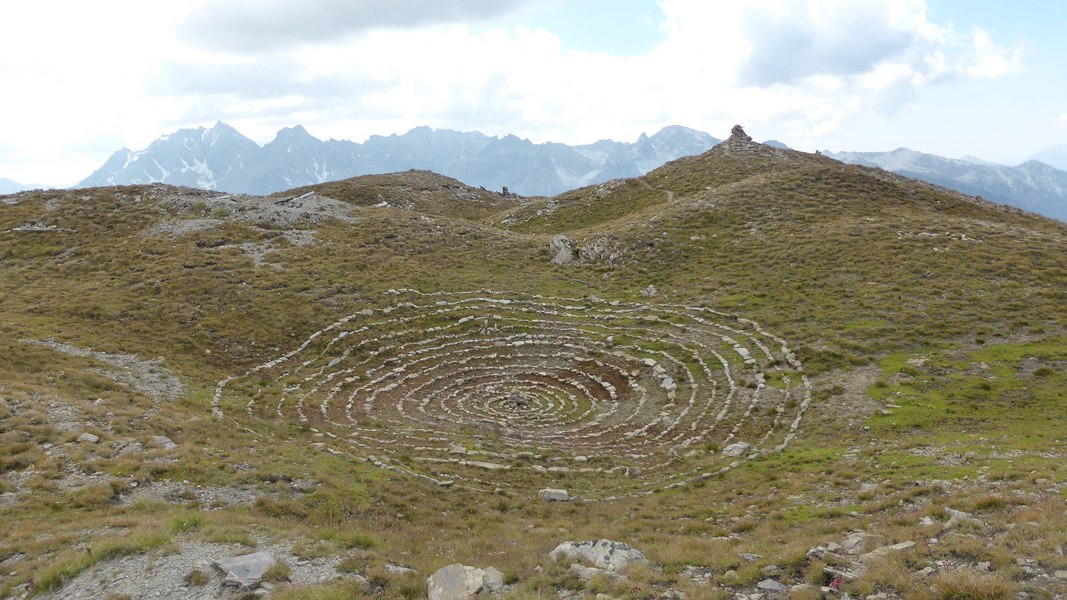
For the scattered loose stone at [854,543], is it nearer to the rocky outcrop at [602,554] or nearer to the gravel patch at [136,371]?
the rocky outcrop at [602,554]

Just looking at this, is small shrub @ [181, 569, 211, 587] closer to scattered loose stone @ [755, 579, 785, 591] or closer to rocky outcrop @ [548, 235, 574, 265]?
scattered loose stone @ [755, 579, 785, 591]

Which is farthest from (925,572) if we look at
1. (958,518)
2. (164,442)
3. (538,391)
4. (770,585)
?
(164,442)

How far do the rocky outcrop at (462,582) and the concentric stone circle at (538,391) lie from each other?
8513 mm

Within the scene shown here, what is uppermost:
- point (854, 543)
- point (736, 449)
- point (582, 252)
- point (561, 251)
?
point (561, 251)

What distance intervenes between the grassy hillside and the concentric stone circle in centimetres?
21

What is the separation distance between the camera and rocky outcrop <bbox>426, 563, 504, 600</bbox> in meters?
12.1

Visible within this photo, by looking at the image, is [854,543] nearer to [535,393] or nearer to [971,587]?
[971,587]

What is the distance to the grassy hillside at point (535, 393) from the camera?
1350cm

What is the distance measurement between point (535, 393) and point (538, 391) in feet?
1.06

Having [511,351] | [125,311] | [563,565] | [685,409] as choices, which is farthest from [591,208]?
[563,565]

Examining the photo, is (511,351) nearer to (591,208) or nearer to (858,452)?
(858,452)

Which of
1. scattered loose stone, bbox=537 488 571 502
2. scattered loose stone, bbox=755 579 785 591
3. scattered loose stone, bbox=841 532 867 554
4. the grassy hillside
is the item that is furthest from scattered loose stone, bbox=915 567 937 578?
scattered loose stone, bbox=537 488 571 502

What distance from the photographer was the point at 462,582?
12.4 m

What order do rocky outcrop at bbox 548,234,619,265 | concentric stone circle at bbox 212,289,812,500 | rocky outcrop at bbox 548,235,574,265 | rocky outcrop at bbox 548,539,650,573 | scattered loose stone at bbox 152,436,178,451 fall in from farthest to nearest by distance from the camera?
rocky outcrop at bbox 548,235,574,265, rocky outcrop at bbox 548,234,619,265, concentric stone circle at bbox 212,289,812,500, scattered loose stone at bbox 152,436,178,451, rocky outcrop at bbox 548,539,650,573
